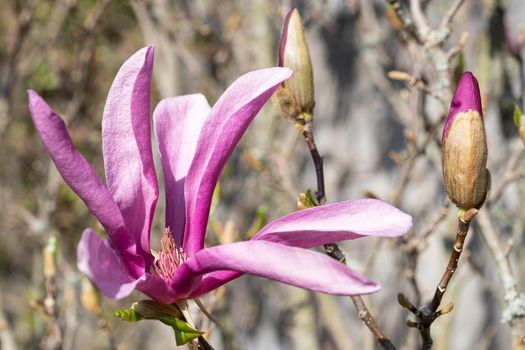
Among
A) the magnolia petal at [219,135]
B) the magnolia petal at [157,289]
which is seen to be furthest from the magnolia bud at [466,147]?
the magnolia petal at [157,289]

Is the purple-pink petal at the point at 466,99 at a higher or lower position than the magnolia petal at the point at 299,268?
higher

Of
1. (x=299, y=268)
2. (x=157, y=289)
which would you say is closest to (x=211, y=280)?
(x=157, y=289)

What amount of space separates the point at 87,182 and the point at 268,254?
19 cm

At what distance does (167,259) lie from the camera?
70 centimetres

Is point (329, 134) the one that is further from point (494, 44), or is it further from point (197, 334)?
point (197, 334)

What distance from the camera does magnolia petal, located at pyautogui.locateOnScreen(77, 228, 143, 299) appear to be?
1.64 ft

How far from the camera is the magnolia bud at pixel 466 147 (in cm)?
60

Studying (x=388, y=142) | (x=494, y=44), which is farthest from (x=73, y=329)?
(x=388, y=142)

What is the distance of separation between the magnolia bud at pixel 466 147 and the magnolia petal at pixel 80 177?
31cm

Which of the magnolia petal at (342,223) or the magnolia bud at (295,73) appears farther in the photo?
the magnolia bud at (295,73)

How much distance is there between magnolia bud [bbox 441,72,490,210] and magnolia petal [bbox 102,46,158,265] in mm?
299

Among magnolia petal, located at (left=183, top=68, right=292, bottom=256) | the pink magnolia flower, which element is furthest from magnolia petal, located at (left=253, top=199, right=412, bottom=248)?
magnolia petal, located at (left=183, top=68, right=292, bottom=256)

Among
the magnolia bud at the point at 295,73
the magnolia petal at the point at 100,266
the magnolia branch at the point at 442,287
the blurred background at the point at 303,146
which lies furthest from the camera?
the blurred background at the point at 303,146

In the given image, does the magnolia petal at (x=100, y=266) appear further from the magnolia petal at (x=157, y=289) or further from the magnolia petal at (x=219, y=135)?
the magnolia petal at (x=219, y=135)
